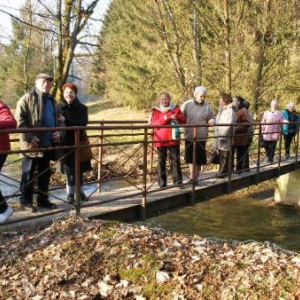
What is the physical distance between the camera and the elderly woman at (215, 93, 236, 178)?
8453 mm

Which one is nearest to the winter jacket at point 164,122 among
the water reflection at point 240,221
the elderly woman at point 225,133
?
the elderly woman at point 225,133

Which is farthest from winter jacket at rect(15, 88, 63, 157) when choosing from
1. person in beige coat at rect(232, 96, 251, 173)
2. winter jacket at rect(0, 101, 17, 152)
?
person in beige coat at rect(232, 96, 251, 173)

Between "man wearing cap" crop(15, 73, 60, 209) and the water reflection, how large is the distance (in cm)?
464

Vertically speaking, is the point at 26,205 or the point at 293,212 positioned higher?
the point at 26,205

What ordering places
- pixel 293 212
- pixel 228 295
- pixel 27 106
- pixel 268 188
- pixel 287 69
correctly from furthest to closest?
pixel 287 69, pixel 268 188, pixel 293 212, pixel 27 106, pixel 228 295

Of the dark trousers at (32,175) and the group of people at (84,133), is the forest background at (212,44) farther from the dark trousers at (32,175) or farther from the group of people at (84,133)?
the dark trousers at (32,175)

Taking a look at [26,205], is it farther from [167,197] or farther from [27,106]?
[167,197]

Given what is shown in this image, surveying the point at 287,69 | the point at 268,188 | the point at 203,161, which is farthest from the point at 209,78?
the point at 203,161

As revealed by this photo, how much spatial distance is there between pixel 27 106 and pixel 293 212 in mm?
8767

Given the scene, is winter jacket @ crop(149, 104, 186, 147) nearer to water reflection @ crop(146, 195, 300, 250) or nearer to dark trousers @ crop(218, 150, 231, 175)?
dark trousers @ crop(218, 150, 231, 175)

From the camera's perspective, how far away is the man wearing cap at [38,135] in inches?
212

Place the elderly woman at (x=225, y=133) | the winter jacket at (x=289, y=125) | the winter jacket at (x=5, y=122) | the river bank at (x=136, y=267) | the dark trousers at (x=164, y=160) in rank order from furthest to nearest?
the winter jacket at (x=289, y=125) < the elderly woman at (x=225, y=133) < the dark trousers at (x=164, y=160) < the winter jacket at (x=5, y=122) < the river bank at (x=136, y=267)

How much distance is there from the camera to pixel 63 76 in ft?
39.8

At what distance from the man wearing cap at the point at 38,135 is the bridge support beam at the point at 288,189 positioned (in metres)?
8.72
